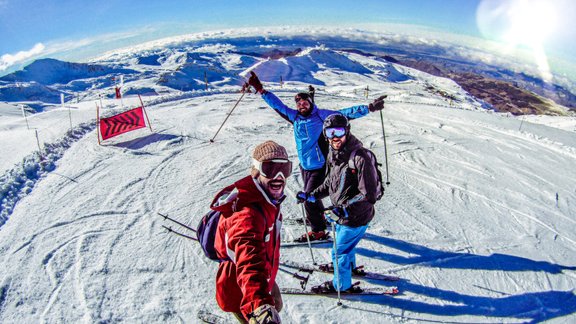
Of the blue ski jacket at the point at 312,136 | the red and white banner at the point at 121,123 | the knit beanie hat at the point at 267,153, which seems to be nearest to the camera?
the knit beanie hat at the point at 267,153

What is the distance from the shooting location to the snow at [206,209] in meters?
3.80

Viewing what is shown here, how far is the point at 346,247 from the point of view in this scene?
354 centimetres

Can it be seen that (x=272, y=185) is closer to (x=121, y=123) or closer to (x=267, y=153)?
(x=267, y=153)

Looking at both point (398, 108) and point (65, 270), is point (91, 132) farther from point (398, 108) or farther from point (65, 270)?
point (398, 108)

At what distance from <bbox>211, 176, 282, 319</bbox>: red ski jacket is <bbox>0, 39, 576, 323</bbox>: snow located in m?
1.85

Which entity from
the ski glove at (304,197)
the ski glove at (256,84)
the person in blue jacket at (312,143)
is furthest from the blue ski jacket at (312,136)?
the ski glove at (256,84)

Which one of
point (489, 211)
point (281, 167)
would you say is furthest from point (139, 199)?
A: point (489, 211)

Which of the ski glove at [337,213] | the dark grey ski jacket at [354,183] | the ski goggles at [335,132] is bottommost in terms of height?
the ski glove at [337,213]

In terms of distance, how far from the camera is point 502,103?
80688 millimetres

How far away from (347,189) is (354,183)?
0.11 m

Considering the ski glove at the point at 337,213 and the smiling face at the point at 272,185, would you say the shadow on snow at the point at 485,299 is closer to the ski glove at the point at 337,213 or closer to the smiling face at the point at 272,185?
the ski glove at the point at 337,213

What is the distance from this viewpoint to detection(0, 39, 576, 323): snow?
3.80 meters

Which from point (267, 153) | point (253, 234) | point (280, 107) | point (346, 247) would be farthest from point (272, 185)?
point (280, 107)

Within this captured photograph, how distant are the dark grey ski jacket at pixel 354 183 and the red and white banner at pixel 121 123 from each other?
26.8 feet
